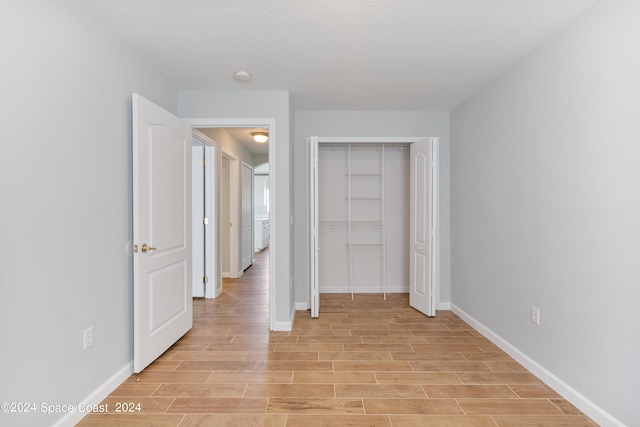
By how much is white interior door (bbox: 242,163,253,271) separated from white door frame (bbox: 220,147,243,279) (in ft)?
1.54

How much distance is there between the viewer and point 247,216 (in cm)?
659

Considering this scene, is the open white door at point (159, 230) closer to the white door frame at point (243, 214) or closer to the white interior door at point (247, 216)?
the white door frame at point (243, 214)

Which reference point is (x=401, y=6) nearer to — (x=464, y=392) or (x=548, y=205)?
(x=548, y=205)

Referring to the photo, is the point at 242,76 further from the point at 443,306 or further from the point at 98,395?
the point at 443,306

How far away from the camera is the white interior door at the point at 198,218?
4.38 m

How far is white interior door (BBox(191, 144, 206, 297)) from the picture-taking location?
4383mm

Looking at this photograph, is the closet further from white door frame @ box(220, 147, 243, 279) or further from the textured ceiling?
white door frame @ box(220, 147, 243, 279)

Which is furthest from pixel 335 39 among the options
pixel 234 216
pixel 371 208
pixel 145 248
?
pixel 234 216

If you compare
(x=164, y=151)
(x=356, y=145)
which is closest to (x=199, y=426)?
(x=164, y=151)

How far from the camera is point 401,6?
1.86m

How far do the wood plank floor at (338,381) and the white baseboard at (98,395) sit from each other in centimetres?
5

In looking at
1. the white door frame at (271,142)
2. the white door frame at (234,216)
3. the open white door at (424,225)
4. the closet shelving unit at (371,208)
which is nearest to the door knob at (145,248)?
the white door frame at (271,142)

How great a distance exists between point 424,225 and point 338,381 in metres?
2.08

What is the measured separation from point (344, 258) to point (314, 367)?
85.7 inches
